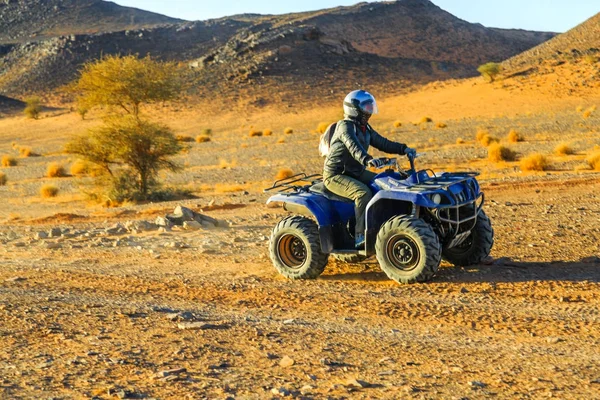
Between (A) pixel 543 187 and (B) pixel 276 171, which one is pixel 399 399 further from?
(B) pixel 276 171

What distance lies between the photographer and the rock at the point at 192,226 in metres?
14.2

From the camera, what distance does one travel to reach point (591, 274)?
9.55 m

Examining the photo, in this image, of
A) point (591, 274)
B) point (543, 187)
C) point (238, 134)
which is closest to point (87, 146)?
point (543, 187)

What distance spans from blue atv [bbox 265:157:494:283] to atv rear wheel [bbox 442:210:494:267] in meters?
0.01

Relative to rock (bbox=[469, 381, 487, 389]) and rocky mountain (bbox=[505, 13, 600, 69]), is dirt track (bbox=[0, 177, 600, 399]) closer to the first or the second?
rock (bbox=[469, 381, 487, 389])

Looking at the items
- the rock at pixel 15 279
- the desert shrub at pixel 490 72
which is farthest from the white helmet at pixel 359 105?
the desert shrub at pixel 490 72

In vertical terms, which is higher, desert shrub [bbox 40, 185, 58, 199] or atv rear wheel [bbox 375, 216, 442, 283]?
atv rear wheel [bbox 375, 216, 442, 283]

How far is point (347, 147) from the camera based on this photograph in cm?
930

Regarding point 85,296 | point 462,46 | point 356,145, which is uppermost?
point 462,46

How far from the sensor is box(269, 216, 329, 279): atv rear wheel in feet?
31.7

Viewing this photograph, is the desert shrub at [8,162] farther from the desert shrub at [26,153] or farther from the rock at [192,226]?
the rock at [192,226]

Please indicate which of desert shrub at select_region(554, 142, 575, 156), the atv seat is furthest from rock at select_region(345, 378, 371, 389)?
desert shrub at select_region(554, 142, 575, 156)

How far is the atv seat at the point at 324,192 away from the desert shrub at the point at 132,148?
15174 millimetres

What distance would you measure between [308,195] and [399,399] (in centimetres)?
464
